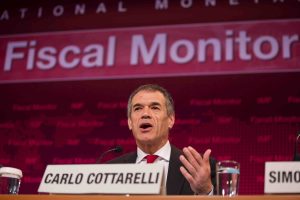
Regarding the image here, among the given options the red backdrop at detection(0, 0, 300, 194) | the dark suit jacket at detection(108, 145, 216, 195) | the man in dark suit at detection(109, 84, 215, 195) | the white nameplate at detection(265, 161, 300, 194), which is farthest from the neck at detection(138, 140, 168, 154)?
the white nameplate at detection(265, 161, 300, 194)

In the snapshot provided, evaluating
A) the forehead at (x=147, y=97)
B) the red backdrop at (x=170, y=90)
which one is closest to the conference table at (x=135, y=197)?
the forehead at (x=147, y=97)

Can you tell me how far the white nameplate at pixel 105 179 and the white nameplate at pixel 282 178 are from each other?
0.31 m

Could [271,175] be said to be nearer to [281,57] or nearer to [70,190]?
[70,190]

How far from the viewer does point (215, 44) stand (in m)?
3.61

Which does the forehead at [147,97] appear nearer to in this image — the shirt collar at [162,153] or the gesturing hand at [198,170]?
the shirt collar at [162,153]

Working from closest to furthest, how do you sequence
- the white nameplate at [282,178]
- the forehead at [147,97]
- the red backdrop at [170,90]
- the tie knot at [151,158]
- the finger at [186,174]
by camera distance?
the white nameplate at [282,178], the finger at [186,174], the tie knot at [151,158], the forehead at [147,97], the red backdrop at [170,90]

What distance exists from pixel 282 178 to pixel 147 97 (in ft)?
4.07

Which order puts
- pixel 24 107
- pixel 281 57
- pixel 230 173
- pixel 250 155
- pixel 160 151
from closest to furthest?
pixel 230 173, pixel 160 151, pixel 250 155, pixel 281 57, pixel 24 107

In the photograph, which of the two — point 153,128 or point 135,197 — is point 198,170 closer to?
point 135,197

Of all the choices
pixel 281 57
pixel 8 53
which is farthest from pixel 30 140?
pixel 281 57

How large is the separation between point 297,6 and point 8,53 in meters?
2.46

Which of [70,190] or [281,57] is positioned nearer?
[70,190]

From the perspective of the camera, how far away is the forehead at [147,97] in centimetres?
244

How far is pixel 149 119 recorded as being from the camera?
238 cm
